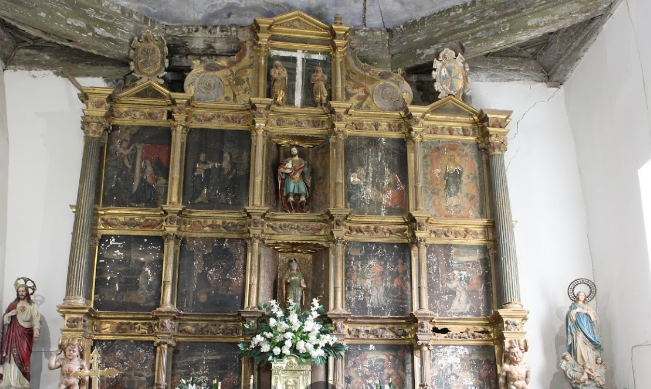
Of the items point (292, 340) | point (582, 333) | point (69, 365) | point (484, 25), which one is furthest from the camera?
point (484, 25)

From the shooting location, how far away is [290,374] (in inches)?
462

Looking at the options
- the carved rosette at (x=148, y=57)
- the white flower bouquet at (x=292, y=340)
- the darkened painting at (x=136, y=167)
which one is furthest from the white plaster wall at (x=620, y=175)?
the carved rosette at (x=148, y=57)

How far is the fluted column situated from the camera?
12.1 metres

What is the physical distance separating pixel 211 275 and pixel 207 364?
4.64 feet

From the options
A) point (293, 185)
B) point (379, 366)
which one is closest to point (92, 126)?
point (293, 185)

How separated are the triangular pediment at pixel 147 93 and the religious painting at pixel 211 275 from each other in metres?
2.53

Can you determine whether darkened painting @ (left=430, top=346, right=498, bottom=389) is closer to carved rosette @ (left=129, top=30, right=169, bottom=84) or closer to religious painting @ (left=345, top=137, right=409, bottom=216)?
religious painting @ (left=345, top=137, right=409, bottom=216)

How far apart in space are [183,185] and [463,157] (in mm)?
4872

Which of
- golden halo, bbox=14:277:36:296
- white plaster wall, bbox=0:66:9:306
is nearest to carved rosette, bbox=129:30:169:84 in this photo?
white plaster wall, bbox=0:66:9:306

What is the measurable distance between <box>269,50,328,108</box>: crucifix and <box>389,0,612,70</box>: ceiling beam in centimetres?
167

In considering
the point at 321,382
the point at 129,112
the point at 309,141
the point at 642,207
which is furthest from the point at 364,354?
the point at 129,112

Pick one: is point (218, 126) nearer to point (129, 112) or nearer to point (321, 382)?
point (129, 112)

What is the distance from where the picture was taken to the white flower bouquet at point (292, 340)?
37.9 feet

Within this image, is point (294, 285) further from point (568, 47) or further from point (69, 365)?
point (568, 47)
